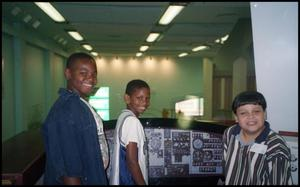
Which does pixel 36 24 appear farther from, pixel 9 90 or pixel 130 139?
pixel 130 139

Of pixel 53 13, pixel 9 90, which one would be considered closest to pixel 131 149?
pixel 53 13

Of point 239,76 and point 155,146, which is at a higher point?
point 239,76

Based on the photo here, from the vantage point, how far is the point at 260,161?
43.4 inches

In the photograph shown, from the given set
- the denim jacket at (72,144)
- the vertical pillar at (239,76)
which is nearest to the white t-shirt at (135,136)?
the denim jacket at (72,144)

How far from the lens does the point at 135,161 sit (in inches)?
57.7

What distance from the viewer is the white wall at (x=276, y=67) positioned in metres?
1.34

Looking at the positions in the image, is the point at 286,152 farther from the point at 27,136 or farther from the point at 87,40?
the point at 87,40

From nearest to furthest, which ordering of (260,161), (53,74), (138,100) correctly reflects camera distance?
(260,161)
(138,100)
(53,74)

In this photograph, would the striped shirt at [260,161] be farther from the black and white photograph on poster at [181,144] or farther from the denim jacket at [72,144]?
the black and white photograph on poster at [181,144]

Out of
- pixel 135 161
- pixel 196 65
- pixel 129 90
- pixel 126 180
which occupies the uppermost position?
pixel 196 65

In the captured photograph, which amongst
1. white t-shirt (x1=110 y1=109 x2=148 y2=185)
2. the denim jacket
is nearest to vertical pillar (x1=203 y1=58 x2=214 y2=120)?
white t-shirt (x1=110 y1=109 x2=148 y2=185)

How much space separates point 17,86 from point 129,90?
388cm

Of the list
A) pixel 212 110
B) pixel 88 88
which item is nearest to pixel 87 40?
pixel 212 110

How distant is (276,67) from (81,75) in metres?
0.90
